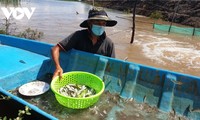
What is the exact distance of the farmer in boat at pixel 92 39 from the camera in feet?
12.8

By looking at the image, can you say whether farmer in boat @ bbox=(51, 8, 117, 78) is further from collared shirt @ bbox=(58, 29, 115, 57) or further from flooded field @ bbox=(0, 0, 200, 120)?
flooded field @ bbox=(0, 0, 200, 120)

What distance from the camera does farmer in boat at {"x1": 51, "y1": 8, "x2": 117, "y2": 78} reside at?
12.8 feet

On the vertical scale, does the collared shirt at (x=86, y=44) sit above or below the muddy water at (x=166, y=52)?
above

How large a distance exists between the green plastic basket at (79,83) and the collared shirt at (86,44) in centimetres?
59

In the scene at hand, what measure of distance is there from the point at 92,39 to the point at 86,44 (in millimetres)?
200

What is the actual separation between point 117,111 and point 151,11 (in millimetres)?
27752

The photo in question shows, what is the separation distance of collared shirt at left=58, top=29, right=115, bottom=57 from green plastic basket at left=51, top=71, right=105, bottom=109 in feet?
1.94

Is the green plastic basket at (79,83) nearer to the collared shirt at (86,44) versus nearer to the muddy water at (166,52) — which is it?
the collared shirt at (86,44)

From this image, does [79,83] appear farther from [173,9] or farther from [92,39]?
[173,9]

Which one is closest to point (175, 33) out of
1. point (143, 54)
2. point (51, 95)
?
point (143, 54)

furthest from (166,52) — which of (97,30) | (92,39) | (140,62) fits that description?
(97,30)

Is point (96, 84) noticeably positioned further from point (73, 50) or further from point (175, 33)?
point (175, 33)

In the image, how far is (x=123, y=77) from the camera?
417 cm

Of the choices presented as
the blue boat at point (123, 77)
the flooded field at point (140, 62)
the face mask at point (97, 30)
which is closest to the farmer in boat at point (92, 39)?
the face mask at point (97, 30)
